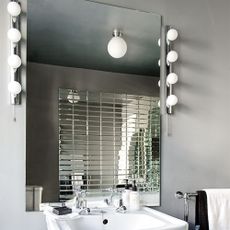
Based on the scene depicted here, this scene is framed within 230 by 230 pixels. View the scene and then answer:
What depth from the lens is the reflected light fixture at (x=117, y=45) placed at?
1969mm

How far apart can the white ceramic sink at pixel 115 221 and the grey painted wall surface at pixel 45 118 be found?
0.21m

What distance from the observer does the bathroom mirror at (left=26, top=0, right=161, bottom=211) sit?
175 cm

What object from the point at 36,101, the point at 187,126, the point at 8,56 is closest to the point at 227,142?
the point at 187,126

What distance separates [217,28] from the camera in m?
2.30

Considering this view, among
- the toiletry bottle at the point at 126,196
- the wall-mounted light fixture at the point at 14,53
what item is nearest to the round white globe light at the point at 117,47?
the wall-mounted light fixture at the point at 14,53

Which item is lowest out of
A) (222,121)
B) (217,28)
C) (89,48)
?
(222,121)

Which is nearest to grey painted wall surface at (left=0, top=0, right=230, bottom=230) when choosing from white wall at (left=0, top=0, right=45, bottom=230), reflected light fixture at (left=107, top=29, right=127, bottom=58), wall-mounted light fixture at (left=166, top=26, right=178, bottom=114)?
wall-mounted light fixture at (left=166, top=26, right=178, bottom=114)

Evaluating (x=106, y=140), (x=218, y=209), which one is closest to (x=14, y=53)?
(x=106, y=140)

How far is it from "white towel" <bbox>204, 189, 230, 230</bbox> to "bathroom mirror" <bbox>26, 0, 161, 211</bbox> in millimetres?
329

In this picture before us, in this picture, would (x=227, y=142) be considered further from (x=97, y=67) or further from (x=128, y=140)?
(x=97, y=67)

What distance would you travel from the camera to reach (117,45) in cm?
198

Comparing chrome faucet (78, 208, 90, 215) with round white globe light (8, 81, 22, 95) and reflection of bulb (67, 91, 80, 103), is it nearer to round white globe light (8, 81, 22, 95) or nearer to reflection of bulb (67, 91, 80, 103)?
reflection of bulb (67, 91, 80, 103)

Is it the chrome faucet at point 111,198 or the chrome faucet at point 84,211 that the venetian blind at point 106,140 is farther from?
the chrome faucet at point 84,211

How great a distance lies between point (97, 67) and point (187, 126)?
0.73m
